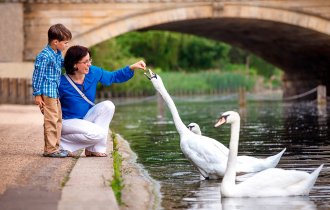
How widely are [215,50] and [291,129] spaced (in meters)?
50.3

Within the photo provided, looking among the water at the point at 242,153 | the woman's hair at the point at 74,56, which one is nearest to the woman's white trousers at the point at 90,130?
the woman's hair at the point at 74,56

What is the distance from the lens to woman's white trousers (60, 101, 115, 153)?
33.3 ft

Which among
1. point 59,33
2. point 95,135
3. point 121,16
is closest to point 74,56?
point 59,33

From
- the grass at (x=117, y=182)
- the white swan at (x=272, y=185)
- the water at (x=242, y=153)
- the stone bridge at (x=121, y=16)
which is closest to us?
the grass at (x=117, y=182)

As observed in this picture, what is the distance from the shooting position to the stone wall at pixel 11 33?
28.0 m

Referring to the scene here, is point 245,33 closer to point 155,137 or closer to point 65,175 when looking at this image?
point 155,137

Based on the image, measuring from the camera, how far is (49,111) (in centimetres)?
1002

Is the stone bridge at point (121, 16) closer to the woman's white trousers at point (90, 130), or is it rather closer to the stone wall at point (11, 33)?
the stone wall at point (11, 33)

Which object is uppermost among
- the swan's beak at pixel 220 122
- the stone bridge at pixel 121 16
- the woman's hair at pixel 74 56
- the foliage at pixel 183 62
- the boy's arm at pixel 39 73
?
the stone bridge at pixel 121 16

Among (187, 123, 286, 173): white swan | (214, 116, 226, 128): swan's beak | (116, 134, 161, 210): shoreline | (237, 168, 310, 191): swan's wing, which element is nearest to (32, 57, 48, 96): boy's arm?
(116, 134, 161, 210): shoreline

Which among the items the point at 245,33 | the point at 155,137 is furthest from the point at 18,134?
the point at 245,33

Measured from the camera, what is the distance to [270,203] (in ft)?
25.1

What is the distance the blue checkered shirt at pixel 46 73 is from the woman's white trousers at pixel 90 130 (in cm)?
37

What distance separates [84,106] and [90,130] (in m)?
0.36
